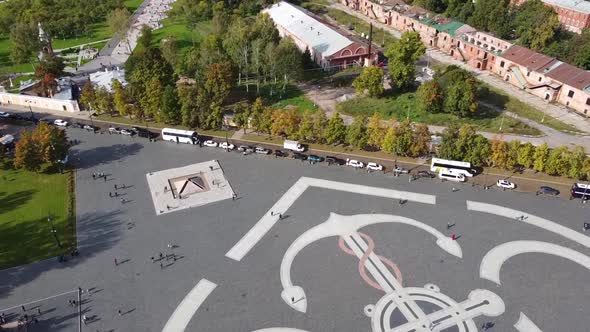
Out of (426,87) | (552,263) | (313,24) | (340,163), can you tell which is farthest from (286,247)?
(313,24)

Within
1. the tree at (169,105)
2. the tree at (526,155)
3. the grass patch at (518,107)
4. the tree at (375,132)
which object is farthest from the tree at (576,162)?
the tree at (169,105)

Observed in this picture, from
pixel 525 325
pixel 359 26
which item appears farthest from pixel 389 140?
pixel 359 26

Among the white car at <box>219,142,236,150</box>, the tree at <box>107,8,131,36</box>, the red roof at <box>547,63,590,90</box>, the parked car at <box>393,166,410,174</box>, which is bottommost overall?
the parked car at <box>393,166,410,174</box>

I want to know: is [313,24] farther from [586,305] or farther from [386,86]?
[586,305]

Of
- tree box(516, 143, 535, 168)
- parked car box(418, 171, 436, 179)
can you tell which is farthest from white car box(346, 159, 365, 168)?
tree box(516, 143, 535, 168)

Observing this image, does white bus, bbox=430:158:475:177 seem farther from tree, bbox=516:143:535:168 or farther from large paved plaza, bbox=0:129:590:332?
tree, bbox=516:143:535:168

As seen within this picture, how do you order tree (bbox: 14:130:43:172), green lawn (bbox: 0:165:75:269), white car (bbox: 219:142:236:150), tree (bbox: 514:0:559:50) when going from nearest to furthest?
green lawn (bbox: 0:165:75:269) < tree (bbox: 14:130:43:172) < white car (bbox: 219:142:236:150) < tree (bbox: 514:0:559:50)

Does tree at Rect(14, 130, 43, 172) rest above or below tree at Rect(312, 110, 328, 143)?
below
